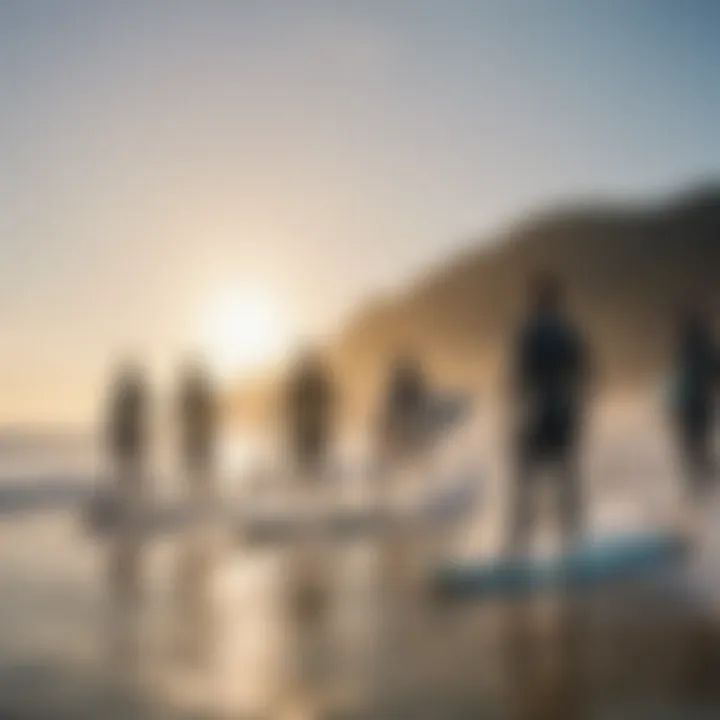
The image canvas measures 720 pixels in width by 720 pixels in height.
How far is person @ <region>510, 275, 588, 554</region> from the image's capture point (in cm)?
155

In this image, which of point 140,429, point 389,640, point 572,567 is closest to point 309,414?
point 140,429

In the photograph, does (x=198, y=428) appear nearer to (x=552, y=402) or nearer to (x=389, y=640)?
(x=389, y=640)

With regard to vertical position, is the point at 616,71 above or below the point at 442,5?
below

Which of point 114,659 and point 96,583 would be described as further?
point 96,583

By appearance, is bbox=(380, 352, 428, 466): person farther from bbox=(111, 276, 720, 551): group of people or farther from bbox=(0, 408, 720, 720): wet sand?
bbox=(0, 408, 720, 720): wet sand

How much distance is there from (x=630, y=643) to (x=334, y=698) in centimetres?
47

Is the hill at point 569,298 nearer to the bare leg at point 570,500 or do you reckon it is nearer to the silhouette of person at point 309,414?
the silhouette of person at point 309,414

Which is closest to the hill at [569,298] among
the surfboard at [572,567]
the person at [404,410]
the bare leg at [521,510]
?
the person at [404,410]

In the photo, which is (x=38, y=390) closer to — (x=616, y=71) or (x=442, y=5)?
(x=442, y=5)

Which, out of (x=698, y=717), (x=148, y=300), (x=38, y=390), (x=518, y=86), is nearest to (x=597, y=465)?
(x=698, y=717)

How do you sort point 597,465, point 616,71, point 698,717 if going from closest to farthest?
1. point 698,717
2. point 597,465
3. point 616,71

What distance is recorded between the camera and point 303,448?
1584 mm

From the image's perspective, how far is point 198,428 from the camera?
5.28 feet

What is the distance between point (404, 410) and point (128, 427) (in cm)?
47
